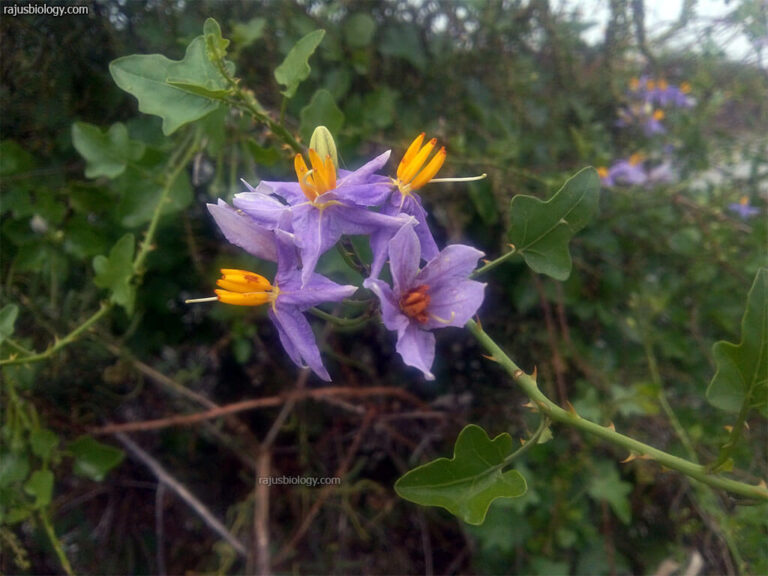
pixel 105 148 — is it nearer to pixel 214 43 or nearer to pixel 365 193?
pixel 214 43

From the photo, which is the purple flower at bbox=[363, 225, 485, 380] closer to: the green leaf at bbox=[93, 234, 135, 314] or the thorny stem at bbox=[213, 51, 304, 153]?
the thorny stem at bbox=[213, 51, 304, 153]

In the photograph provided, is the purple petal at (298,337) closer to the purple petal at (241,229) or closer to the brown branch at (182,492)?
the purple petal at (241,229)

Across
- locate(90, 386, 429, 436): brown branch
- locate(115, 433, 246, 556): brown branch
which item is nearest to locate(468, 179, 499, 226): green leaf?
locate(90, 386, 429, 436): brown branch

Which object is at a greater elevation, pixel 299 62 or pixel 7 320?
pixel 299 62

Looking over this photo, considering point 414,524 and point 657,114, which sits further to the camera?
point 657,114

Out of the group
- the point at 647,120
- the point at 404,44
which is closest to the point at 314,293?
the point at 404,44

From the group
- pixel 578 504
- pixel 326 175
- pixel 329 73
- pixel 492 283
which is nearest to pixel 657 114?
pixel 492 283

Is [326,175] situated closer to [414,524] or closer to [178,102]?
[178,102]

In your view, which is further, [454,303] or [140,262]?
[140,262]
